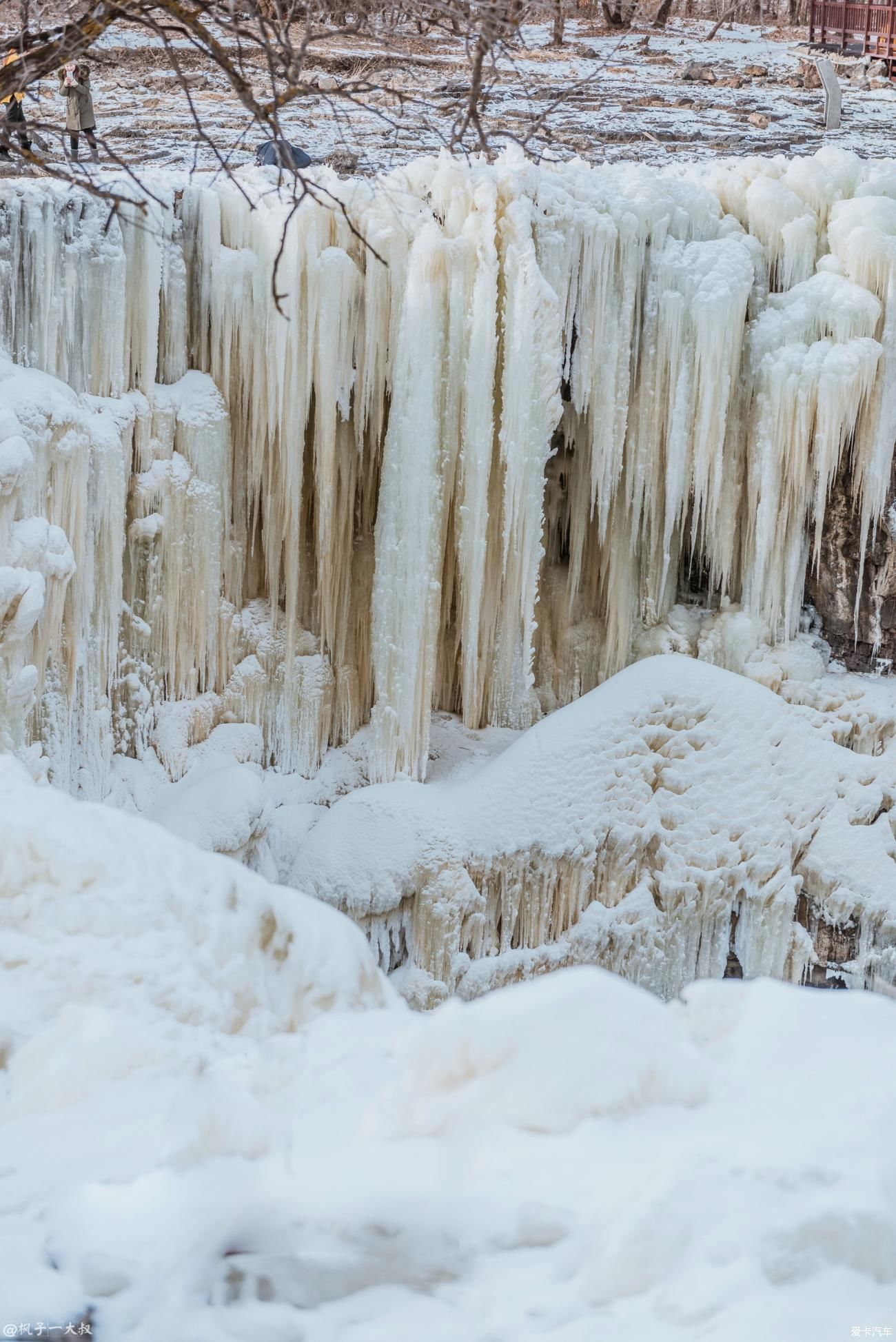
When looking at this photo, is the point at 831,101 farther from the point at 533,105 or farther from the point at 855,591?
the point at 855,591

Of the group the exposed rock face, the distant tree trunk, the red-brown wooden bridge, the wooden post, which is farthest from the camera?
the distant tree trunk

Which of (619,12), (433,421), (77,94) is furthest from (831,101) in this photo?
(77,94)

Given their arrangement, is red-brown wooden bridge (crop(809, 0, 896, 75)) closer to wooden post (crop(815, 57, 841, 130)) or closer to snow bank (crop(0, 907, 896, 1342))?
wooden post (crop(815, 57, 841, 130))

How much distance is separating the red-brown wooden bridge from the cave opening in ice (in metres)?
6.24

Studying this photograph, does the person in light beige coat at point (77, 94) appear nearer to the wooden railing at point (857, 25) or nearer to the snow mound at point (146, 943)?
the snow mound at point (146, 943)

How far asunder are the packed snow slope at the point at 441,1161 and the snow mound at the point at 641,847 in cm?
480

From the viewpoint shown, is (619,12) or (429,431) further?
(619,12)

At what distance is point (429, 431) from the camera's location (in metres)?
7.42

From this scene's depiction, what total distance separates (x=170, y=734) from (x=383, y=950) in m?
1.70

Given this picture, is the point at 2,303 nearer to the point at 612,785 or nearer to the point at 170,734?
the point at 170,734

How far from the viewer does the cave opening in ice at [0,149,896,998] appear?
22.1ft

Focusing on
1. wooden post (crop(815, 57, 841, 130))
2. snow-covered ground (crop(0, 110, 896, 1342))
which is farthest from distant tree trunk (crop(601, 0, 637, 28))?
snow-covered ground (crop(0, 110, 896, 1342))

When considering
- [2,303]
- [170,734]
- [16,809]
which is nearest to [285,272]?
[2,303]

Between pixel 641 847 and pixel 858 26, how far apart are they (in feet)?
36.2
